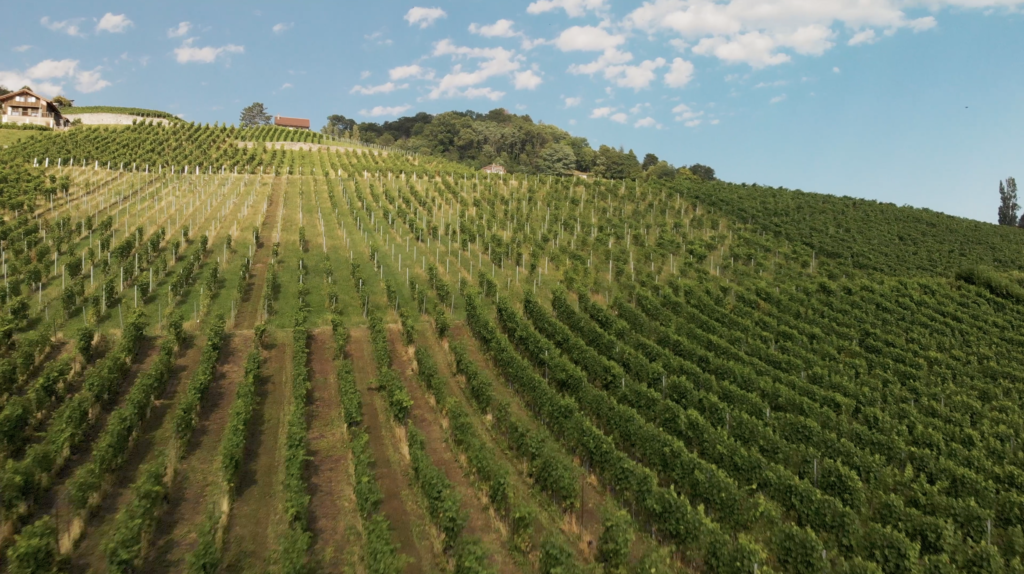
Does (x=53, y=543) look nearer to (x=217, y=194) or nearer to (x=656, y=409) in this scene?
(x=656, y=409)

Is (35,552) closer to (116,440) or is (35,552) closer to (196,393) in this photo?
(116,440)

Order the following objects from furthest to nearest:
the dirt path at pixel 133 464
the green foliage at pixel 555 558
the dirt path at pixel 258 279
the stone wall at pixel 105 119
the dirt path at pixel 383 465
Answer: the stone wall at pixel 105 119 → the dirt path at pixel 258 279 → the dirt path at pixel 383 465 → the dirt path at pixel 133 464 → the green foliage at pixel 555 558

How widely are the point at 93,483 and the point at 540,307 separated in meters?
21.1

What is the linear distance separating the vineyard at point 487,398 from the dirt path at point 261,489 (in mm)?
92

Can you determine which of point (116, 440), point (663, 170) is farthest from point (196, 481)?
point (663, 170)

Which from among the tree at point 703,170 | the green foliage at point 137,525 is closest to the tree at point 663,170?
the tree at point 703,170

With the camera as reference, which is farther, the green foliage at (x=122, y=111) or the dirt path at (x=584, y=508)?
the green foliage at (x=122, y=111)

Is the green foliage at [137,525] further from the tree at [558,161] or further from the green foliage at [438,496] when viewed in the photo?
the tree at [558,161]

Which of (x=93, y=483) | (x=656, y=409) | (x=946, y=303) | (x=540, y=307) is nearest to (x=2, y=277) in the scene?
(x=93, y=483)

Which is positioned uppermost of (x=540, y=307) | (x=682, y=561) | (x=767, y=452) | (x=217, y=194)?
(x=217, y=194)

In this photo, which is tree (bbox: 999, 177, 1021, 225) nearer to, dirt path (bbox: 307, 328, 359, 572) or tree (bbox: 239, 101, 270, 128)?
dirt path (bbox: 307, 328, 359, 572)

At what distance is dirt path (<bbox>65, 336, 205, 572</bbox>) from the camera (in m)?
14.2

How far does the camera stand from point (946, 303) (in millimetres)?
35625

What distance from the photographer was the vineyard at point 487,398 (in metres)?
14.7
